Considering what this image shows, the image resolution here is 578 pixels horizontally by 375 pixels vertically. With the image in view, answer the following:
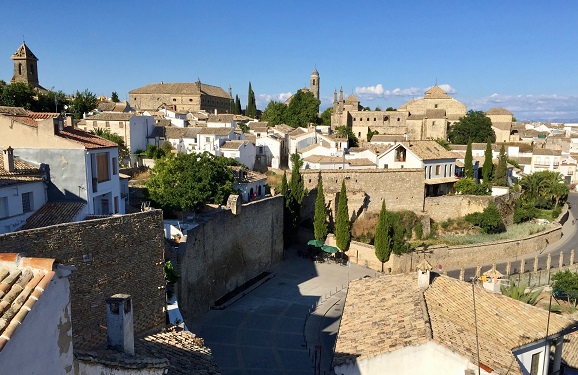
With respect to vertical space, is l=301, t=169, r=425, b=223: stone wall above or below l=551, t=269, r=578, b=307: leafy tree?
above

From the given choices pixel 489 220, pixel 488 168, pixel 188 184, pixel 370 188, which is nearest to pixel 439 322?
pixel 188 184

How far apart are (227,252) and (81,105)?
30.1 meters

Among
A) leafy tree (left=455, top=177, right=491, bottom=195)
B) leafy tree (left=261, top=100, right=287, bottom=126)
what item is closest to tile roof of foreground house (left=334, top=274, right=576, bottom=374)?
leafy tree (left=455, top=177, right=491, bottom=195)

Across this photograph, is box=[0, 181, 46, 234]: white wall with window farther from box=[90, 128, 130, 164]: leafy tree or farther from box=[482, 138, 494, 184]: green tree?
box=[482, 138, 494, 184]: green tree

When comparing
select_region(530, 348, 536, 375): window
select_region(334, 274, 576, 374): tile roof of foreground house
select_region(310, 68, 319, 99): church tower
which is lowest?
select_region(530, 348, 536, 375): window

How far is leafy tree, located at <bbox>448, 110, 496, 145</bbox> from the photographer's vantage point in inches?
2212

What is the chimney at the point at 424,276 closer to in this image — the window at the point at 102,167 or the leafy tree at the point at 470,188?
the window at the point at 102,167

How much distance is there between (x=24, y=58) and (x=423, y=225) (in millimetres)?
44209

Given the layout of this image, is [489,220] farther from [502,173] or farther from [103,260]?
[103,260]

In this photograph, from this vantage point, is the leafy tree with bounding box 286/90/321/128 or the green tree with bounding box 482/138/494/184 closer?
the green tree with bounding box 482/138/494/184

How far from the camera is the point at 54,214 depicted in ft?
45.4

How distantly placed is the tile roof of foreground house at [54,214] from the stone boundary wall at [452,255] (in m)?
18.0

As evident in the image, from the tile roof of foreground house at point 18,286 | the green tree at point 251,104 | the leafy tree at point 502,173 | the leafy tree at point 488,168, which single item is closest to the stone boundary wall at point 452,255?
the leafy tree at point 502,173

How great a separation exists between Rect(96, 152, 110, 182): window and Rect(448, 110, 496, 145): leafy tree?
48.9 meters
